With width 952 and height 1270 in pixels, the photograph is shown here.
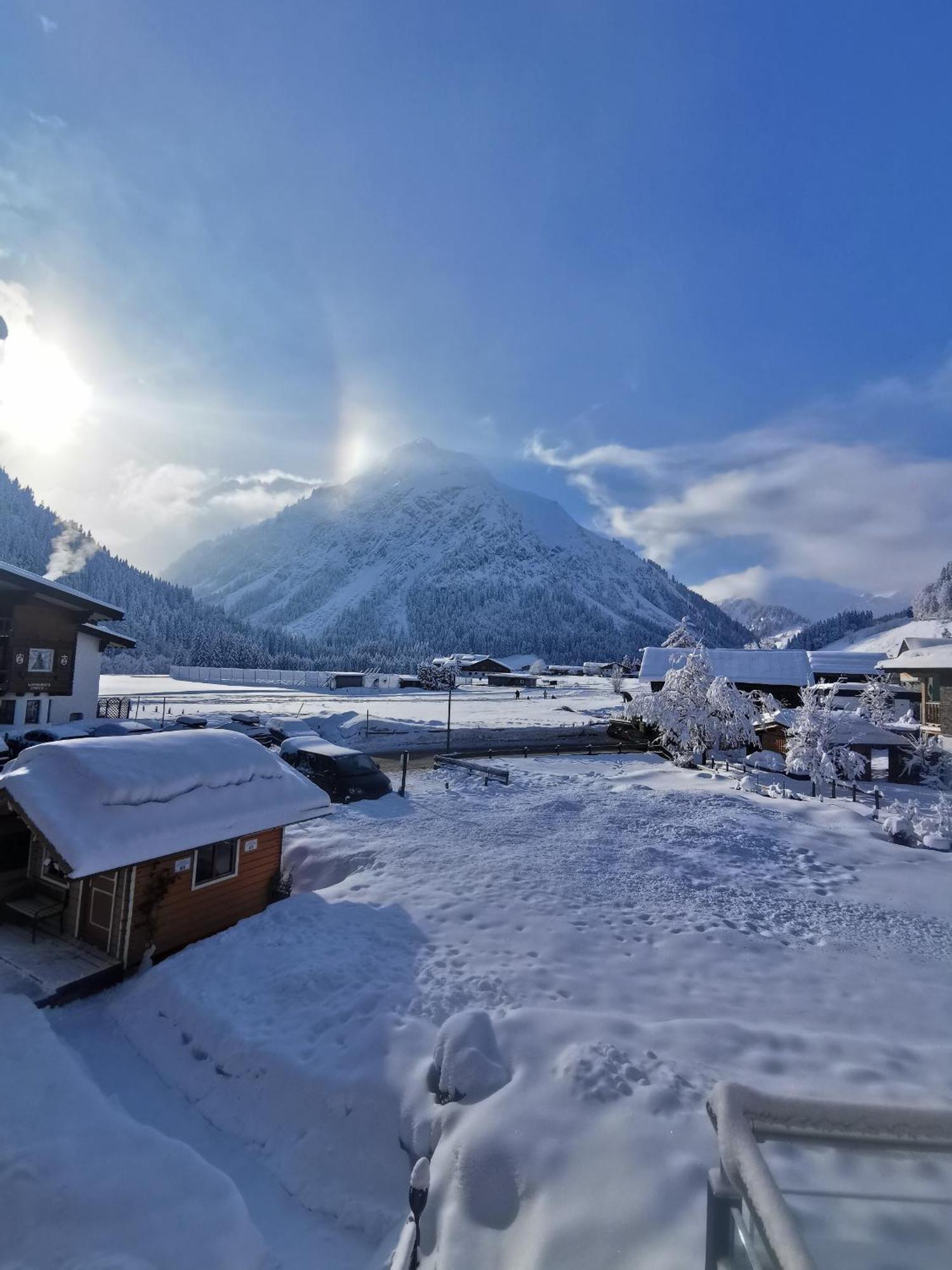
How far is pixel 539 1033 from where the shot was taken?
27.3 feet

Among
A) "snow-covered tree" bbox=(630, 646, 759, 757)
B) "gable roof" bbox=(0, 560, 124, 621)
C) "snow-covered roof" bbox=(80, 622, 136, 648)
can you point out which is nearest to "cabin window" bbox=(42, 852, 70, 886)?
"gable roof" bbox=(0, 560, 124, 621)

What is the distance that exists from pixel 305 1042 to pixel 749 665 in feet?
173

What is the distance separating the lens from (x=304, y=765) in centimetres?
2317

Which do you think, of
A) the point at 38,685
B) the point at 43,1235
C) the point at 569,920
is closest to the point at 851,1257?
the point at 43,1235

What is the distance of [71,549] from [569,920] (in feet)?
497

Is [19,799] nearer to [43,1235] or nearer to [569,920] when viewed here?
[43,1235]

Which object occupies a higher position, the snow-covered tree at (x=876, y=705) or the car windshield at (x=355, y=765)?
the snow-covered tree at (x=876, y=705)

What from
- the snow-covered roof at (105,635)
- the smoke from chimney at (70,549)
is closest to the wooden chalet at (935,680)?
the snow-covered roof at (105,635)

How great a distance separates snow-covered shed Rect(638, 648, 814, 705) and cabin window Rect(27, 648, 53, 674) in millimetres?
42112

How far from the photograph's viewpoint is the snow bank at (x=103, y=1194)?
577 centimetres

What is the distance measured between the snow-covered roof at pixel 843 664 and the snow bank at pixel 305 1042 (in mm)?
63037

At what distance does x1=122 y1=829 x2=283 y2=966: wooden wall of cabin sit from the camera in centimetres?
1177

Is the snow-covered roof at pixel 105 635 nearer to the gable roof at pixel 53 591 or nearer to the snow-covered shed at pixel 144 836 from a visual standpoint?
the gable roof at pixel 53 591

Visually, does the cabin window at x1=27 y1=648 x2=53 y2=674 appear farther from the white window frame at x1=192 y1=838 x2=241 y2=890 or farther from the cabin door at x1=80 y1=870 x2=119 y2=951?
the white window frame at x1=192 y1=838 x2=241 y2=890
